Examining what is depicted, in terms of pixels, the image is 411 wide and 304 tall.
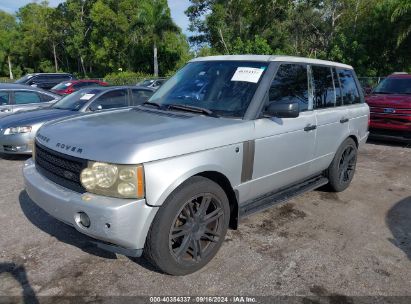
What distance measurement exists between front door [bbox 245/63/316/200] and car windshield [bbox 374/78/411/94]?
6.50 m

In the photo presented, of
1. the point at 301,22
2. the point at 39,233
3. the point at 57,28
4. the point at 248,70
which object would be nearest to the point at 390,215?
the point at 248,70

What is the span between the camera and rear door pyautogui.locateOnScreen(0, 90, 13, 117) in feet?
29.5

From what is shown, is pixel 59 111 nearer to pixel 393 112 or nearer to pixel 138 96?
pixel 138 96

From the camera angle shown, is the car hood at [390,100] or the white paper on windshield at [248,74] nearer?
the white paper on windshield at [248,74]

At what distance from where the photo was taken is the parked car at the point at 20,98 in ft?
29.9

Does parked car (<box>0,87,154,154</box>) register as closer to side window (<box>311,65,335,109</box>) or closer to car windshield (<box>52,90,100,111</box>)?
car windshield (<box>52,90,100,111</box>)

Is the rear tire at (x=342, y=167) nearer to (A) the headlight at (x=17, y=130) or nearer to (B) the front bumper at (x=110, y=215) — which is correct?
(B) the front bumper at (x=110, y=215)

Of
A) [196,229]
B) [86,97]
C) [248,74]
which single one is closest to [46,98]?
[86,97]

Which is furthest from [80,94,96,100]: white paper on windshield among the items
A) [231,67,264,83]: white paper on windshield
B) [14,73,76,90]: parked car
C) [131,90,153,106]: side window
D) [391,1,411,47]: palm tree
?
[391,1,411,47]: palm tree

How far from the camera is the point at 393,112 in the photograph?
355 inches

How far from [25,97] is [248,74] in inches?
290

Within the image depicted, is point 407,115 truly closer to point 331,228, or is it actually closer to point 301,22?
point 331,228

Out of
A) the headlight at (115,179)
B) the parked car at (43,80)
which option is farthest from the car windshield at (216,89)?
the parked car at (43,80)

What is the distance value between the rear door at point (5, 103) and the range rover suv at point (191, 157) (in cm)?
591
